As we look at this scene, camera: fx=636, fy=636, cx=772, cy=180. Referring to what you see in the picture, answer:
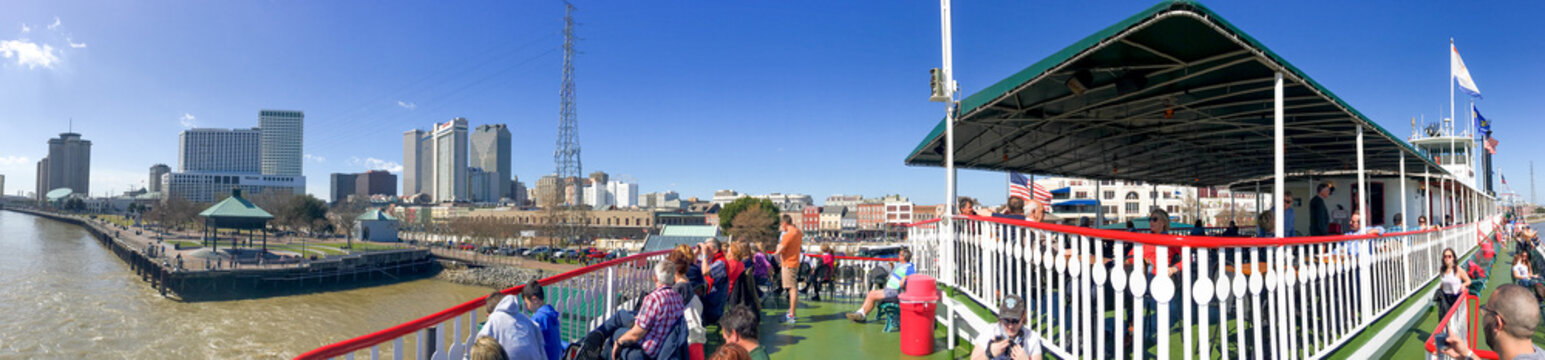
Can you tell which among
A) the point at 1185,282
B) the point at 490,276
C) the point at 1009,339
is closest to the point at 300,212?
the point at 490,276

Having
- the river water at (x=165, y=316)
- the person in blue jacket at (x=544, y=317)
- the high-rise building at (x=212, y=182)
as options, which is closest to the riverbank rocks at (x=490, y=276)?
the river water at (x=165, y=316)

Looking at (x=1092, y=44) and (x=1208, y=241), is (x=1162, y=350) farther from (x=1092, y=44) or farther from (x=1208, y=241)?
(x=1092, y=44)

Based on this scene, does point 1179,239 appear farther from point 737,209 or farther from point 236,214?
point 737,209

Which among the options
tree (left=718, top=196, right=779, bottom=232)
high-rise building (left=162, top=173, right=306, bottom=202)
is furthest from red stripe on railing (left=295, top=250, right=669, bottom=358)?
high-rise building (left=162, top=173, right=306, bottom=202)

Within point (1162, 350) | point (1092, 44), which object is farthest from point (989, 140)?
point (1162, 350)

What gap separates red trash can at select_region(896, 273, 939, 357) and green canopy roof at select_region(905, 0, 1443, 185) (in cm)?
198

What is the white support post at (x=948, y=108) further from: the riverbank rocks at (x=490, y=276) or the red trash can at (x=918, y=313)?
the riverbank rocks at (x=490, y=276)

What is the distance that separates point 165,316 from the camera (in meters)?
34.6

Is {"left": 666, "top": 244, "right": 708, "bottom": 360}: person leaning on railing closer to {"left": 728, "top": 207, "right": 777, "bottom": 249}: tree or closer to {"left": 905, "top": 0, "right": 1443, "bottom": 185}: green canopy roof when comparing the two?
{"left": 905, "top": 0, "right": 1443, "bottom": 185}: green canopy roof

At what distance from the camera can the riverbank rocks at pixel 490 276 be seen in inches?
2032

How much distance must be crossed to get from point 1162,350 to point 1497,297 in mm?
1019

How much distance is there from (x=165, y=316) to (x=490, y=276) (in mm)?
20862

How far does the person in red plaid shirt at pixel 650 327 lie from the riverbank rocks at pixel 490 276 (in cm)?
5030

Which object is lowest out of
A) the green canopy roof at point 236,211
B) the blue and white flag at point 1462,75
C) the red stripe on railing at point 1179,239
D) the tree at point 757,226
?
the tree at point 757,226
